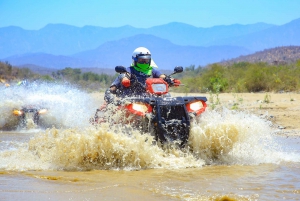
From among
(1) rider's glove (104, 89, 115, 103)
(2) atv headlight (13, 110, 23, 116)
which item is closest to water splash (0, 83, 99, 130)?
(2) atv headlight (13, 110, 23, 116)

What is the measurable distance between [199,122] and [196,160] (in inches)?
24.2

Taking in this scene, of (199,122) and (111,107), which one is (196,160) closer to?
(199,122)

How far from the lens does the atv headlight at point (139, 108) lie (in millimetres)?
8305

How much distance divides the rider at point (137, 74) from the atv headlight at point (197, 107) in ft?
3.81

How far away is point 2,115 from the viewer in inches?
632

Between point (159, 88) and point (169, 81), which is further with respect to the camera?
point (169, 81)

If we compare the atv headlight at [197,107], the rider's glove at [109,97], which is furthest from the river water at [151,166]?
the rider's glove at [109,97]

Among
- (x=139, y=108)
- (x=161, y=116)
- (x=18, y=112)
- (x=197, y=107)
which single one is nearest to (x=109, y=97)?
(x=139, y=108)

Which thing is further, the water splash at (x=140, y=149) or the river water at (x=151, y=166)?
the water splash at (x=140, y=149)

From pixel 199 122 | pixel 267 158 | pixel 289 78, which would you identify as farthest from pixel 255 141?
pixel 289 78

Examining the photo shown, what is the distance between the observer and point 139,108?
8367mm

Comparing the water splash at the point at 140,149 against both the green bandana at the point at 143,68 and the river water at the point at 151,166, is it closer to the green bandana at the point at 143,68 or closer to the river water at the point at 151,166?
the river water at the point at 151,166

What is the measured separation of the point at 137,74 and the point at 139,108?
154cm

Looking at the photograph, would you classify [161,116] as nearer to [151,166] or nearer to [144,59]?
[151,166]
